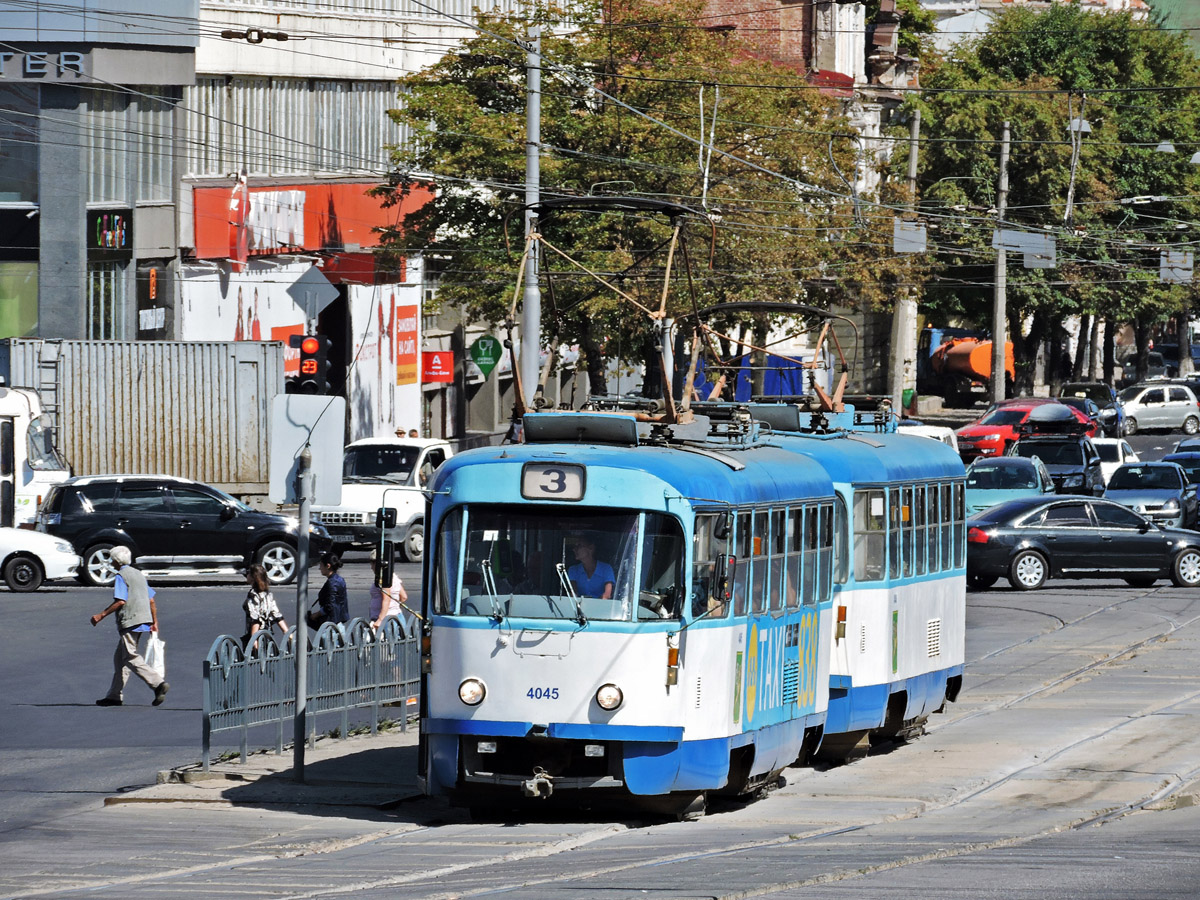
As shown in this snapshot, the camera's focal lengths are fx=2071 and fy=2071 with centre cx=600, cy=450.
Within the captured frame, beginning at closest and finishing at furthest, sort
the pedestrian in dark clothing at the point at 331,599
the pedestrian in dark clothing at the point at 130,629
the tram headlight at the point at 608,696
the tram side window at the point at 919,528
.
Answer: the tram headlight at the point at 608,696, the tram side window at the point at 919,528, the pedestrian in dark clothing at the point at 130,629, the pedestrian in dark clothing at the point at 331,599

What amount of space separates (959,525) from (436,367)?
34.9m

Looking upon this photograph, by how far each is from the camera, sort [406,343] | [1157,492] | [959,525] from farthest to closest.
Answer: [406,343] < [1157,492] < [959,525]

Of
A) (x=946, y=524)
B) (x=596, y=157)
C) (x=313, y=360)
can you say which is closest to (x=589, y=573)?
(x=946, y=524)

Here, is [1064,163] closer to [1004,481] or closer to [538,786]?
[1004,481]

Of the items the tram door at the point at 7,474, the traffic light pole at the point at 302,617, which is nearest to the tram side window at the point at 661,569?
the traffic light pole at the point at 302,617

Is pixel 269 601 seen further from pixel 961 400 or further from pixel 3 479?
pixel 961 400

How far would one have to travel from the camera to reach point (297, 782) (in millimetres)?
14977

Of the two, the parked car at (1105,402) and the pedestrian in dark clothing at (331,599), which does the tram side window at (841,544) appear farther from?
the parked car at (1105,402)

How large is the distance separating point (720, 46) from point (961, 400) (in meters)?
35.9

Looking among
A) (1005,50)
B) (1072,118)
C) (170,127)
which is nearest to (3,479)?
(170,127)

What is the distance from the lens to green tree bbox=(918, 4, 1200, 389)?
73.5 metres

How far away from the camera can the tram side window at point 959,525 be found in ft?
64.1

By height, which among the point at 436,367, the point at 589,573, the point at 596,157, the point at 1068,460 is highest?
the point at 596,157

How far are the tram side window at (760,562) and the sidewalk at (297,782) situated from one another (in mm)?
2777
